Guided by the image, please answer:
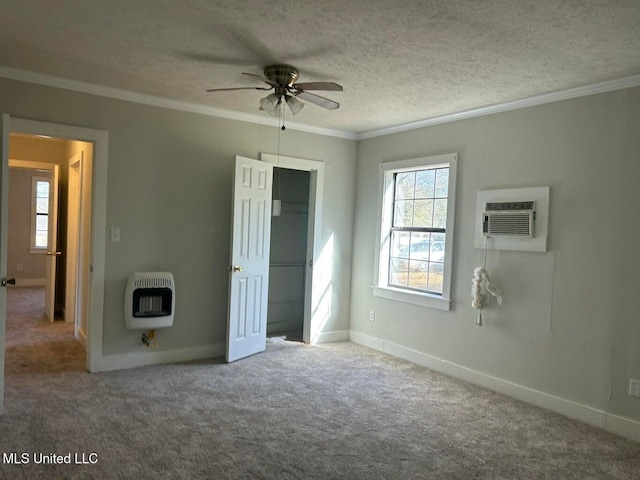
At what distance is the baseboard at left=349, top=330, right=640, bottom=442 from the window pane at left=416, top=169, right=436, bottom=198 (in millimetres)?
1576

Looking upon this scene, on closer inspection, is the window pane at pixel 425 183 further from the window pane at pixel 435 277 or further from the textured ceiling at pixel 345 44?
the textured ceiling at pixel 345 44

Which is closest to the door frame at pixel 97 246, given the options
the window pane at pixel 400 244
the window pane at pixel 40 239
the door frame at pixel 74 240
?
the door frame at pixel 74 240

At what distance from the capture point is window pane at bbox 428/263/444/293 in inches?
181

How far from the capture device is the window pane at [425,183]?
4.72 m

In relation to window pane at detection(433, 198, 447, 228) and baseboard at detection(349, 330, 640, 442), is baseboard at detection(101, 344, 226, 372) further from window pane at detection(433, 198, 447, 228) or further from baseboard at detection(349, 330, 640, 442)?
window pane at detection(433, 198, 447, 228)

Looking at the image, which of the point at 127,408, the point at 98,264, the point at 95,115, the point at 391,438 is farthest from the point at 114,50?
the point at 391,438

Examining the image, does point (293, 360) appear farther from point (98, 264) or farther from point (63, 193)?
point (63, 193)

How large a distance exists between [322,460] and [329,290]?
284 centimetres

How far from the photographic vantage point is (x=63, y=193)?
6.17m

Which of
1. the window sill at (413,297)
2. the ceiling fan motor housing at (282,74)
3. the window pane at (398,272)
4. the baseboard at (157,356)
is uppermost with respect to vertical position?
the ceiling fan motor housing at (282,74)

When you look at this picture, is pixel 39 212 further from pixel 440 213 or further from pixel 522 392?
pixel 522 392

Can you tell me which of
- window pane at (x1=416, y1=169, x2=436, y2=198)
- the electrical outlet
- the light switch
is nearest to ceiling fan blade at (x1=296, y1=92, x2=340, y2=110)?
window pane at (x1=416, y1=169, x2=436, y2=198)

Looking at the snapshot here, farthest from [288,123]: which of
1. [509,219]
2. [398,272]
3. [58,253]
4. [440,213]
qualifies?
[58,253]

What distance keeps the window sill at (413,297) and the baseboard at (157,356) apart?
1746 mm
